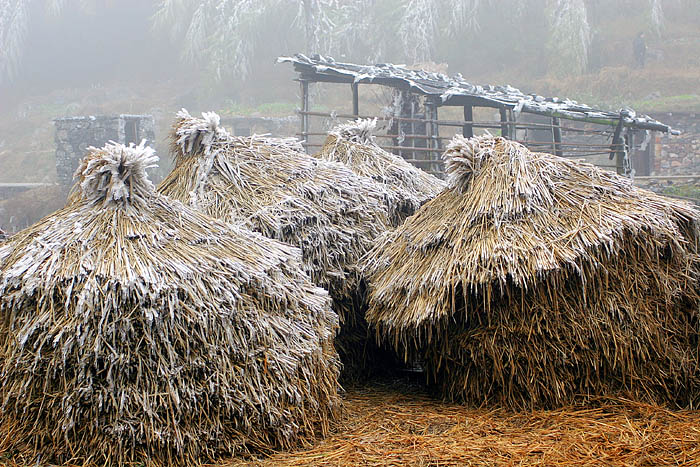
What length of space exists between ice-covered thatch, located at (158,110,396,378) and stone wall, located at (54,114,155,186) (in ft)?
65.0

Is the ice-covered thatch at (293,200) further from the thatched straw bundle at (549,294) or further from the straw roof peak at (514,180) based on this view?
the straw roof peak at (514,180)

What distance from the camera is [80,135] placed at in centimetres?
2434

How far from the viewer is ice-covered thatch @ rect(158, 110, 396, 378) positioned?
5.08m

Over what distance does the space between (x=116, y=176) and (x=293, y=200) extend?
1469 mm

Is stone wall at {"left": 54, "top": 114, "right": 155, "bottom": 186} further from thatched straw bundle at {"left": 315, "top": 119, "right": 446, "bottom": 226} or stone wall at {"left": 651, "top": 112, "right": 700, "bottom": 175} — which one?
thatched straw bundle at {"left": 315, "top": 119, "right": 446, "bottom": 226}

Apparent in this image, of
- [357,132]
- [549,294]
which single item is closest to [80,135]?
[357,132]

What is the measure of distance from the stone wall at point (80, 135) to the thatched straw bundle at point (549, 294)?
69.7 ft

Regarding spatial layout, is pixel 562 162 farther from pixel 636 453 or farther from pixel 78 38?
pixel 78 38

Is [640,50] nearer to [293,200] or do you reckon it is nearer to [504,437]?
[293,200]

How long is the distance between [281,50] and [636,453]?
1365 inches

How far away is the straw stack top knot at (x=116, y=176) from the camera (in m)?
4.05

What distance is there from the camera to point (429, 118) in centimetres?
1580

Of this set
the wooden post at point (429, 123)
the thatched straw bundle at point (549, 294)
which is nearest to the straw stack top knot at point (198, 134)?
the thatched straw bundle at point (549, 294)

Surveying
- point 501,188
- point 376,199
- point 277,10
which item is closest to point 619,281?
point 501,188
